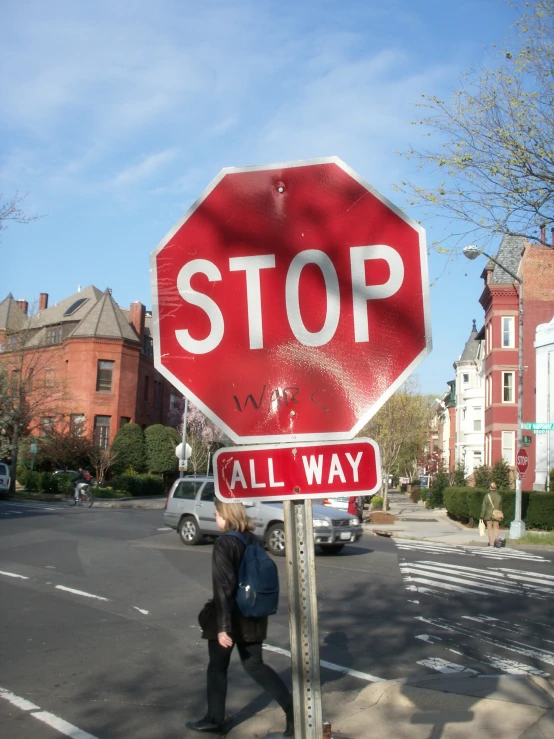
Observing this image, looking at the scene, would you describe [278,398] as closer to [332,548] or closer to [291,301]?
[291,301]

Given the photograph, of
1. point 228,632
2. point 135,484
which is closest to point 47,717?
point 228,632

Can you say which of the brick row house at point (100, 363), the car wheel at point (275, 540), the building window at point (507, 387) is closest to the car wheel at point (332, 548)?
the car wheel at point (275, 540)

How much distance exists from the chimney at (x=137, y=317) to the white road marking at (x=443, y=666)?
50.9 metres

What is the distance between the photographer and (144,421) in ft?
190

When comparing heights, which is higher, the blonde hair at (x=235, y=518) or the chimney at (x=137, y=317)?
the chimney at (x=137, y=317)

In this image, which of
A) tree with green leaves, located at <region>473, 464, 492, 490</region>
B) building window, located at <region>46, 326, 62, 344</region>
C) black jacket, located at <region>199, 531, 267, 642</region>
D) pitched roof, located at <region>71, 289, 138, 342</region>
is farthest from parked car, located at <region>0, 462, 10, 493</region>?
black jacket, located at <region>199, 531, 267, 642</region>

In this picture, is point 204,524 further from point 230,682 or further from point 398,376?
point 398,376

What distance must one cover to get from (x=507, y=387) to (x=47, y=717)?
35393 mm

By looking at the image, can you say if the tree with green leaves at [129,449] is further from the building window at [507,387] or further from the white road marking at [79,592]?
the white road marking at [79,592]

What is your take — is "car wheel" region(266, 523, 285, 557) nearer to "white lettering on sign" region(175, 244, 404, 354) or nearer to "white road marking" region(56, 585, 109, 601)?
"white road marking" region(56, 585, 109, 601)

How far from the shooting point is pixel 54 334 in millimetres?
58094

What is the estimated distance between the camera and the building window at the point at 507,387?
38.7 meters

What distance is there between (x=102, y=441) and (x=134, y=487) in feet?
21.9

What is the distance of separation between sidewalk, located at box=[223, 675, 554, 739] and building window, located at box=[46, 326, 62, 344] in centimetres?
5370
